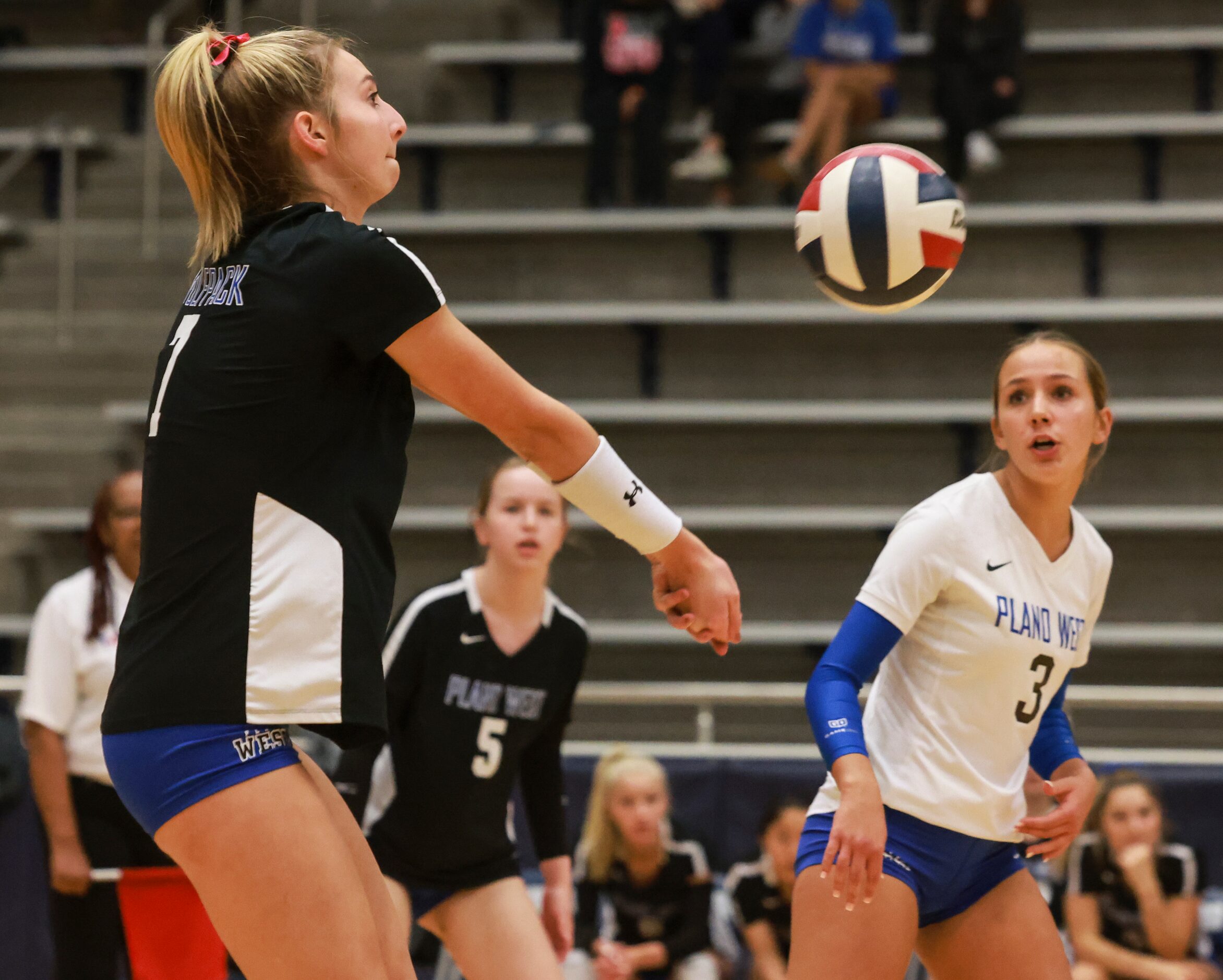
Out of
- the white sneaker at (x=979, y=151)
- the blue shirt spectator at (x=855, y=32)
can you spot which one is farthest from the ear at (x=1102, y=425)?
the blue shirt spectator at (x=855, y=32)

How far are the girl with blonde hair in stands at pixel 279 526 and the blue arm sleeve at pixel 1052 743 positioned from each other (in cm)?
130

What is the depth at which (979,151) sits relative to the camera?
858 centimetres

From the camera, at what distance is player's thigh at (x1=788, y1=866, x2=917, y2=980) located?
2.68 meters

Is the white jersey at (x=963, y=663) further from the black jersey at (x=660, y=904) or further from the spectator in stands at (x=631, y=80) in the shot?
the spectator in stands at (x=631, y=80)

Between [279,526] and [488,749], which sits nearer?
[279,526]

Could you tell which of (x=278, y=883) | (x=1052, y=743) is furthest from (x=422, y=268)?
(x=1052, y=743)

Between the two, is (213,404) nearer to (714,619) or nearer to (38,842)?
(714,619)

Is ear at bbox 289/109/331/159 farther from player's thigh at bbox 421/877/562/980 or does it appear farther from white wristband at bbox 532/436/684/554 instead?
player's thigh at bbox 421/877/562/980

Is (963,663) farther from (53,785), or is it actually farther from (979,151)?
(979,151)

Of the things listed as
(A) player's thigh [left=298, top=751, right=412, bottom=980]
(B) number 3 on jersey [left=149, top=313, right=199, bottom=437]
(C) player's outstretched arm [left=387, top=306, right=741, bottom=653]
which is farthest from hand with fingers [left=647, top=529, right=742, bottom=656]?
(B) number 3 on jersey [left=149, top=313, right=199, bottom=437]

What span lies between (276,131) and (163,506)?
0.56m

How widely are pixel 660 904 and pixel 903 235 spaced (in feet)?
9.27

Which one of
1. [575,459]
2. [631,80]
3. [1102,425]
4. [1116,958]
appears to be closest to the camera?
[575,459]

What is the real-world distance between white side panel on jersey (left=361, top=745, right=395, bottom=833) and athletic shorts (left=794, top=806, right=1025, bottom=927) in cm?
141
